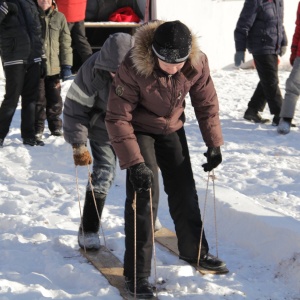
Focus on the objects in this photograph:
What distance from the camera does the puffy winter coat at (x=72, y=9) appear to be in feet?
33.8

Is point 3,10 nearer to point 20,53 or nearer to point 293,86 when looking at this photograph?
point 20,53

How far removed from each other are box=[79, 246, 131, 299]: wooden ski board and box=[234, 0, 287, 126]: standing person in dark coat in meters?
3.93

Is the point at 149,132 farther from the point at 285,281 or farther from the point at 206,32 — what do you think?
the point at 206,32

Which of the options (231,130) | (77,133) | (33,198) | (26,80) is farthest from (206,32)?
(77,133)

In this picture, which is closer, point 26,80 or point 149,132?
point 149,132

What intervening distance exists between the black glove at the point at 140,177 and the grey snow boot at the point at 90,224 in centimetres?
80

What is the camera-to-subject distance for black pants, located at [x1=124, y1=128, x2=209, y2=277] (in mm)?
4172

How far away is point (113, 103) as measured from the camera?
13.1ft

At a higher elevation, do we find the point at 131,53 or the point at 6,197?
the point at 131,53

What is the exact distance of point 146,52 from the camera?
3908mm

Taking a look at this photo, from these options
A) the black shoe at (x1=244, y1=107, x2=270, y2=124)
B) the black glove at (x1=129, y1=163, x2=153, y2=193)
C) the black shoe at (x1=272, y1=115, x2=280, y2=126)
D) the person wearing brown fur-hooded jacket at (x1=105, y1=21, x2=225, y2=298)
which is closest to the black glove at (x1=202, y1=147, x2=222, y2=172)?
the person wearing brown fur-hooded jacket at (x1=105, y1=21, x2=225, y2=298)

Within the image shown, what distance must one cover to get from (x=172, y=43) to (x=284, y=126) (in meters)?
4.38

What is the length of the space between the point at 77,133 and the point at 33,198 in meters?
1.67

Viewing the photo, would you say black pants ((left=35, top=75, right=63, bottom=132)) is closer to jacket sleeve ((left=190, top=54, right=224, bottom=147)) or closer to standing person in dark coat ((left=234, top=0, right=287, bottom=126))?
standing person in dark coat ((left=234, top=0, right=287, bottom=126))
